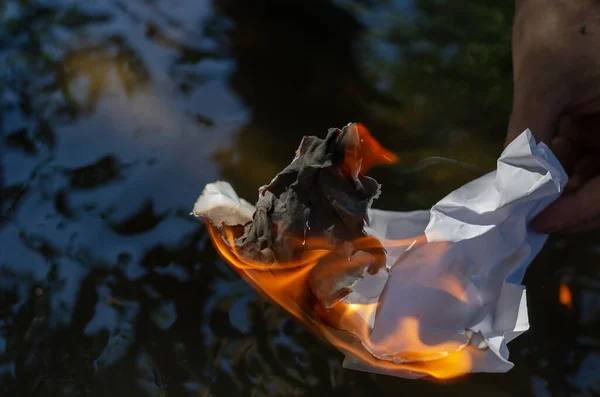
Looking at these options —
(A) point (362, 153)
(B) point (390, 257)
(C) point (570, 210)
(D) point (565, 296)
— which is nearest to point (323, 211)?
(A) point (362, 153)

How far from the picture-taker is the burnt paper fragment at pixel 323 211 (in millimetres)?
1188

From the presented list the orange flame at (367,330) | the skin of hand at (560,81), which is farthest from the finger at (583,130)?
the orange flame at (367,330)

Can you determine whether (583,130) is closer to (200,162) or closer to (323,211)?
(323,211)

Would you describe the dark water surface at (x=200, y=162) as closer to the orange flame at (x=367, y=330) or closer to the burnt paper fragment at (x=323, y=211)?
the orange flame at (x=367, y=330)

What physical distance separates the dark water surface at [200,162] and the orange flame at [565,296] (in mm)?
19

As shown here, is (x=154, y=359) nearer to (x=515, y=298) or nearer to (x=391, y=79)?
(x=515, y=298)

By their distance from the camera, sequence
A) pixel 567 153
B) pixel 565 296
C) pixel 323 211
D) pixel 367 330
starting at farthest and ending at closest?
1. pixel 567 153
2. pixel 565 296
3. pixel 367 330
4. pixel 323 211

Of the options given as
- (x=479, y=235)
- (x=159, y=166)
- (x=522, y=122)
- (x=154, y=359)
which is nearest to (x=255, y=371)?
(x=154, y=359)

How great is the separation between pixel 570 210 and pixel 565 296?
1.00 feet

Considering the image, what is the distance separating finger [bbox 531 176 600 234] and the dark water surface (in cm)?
26

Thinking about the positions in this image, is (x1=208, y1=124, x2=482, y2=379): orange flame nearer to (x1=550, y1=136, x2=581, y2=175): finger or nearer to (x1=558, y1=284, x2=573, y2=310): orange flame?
(x1=558, y1=284, x2=573, y2=310): orange flame

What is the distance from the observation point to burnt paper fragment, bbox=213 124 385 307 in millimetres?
1188

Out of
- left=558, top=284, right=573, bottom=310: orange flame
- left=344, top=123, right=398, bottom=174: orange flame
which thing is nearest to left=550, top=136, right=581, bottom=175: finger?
left=558, top=284, right=573, bottom=310: orange flame

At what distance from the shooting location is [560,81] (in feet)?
5.18
